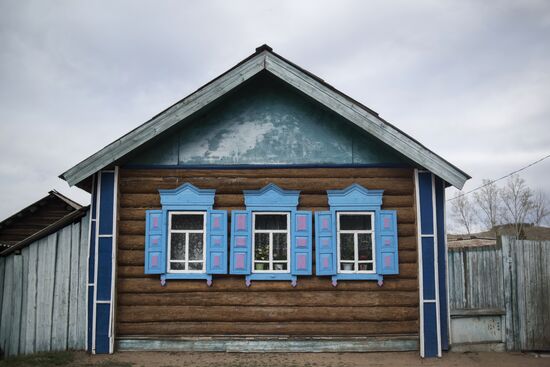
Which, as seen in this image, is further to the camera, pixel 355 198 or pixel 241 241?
pixel 355 198

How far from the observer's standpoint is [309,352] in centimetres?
970

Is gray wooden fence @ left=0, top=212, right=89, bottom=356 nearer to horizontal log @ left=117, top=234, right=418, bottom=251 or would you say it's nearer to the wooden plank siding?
horizontal log @ left=117, top=234, right=418, bottom=251

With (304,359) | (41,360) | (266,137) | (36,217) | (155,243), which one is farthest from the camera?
(36,217)

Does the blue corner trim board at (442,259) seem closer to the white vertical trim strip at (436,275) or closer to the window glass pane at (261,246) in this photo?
the white vertical trim strip at (436,275)

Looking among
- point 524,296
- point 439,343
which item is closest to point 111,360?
point 439,343

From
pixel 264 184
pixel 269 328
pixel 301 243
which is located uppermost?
pixel 264 184

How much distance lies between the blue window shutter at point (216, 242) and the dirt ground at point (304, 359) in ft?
5.55

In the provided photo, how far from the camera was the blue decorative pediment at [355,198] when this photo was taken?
9961mm

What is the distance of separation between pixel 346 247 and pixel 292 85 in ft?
11.4

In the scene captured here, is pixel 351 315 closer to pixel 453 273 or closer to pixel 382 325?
pixel 382 325

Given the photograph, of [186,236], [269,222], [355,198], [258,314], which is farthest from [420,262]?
[186,236]

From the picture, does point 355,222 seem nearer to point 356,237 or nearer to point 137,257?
point 356,237

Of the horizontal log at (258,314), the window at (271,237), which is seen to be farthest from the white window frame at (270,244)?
the horizontal log at (258,314)

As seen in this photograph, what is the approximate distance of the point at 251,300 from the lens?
9875 mm
